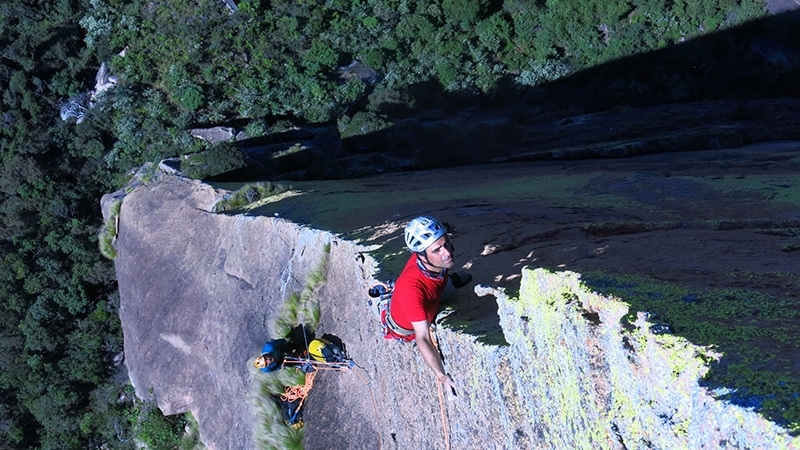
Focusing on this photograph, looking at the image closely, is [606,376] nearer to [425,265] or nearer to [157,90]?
[425,265]

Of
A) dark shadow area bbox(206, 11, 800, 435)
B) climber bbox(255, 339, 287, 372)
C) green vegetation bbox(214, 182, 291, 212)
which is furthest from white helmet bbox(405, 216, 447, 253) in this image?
green vegetation bbox(214, 182, 291, 212)

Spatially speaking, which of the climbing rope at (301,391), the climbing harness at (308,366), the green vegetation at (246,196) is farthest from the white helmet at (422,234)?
the green vegetation at (246,196)

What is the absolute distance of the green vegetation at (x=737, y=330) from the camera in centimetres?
325

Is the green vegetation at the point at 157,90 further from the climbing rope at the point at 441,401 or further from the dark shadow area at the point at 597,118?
the climbing rope at the point at 441,401

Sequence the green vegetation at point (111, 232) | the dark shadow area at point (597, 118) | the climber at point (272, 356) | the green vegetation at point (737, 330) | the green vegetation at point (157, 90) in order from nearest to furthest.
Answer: the green vegetation at point (737, 330), the climber at point (272, 356), the green vegetation at point (111, 232), the dark shadow area at point (597, 118), the green vegetation at point (157, 90)

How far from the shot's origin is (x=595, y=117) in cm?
2639

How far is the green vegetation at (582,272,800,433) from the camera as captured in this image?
3253mm

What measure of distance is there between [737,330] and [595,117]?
23558 mm

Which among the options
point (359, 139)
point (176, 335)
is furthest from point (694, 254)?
point (359, 139)

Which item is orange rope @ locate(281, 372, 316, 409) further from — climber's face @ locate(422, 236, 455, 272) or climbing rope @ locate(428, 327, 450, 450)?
climber's face @ locate(422, 236, 455, 272)

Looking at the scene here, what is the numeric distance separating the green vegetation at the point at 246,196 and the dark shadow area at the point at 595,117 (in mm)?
4861

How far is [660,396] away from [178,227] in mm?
15904

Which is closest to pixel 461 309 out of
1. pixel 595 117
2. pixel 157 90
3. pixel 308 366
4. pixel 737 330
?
pixel 737 330

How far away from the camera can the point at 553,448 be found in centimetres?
519
